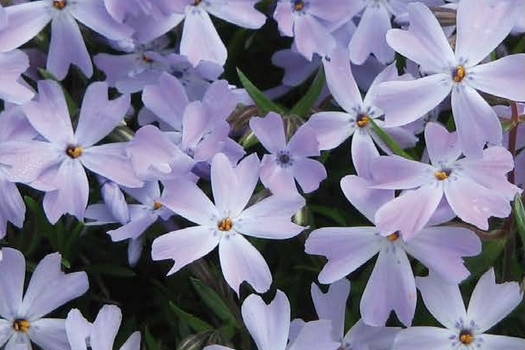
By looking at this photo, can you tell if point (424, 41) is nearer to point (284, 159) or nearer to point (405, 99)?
point (405, 99)

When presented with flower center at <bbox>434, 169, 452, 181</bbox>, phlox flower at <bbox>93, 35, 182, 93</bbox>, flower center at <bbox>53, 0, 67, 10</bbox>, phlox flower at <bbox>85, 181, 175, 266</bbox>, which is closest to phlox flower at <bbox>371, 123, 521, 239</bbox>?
flower center at <bbox>434, 169, 452, 181</bbox>

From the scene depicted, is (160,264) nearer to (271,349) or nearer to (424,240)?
(271,349)

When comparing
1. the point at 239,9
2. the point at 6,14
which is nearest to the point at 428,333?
the point at 239,9

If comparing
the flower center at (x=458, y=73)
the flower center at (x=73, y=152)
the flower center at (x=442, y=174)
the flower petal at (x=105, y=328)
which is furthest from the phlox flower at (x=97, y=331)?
the flower center at (x=458, y=73)

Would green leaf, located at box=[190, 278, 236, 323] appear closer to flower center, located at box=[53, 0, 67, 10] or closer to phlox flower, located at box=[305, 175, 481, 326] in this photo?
phlox flower, located at box=[305, 175, 481, 326]

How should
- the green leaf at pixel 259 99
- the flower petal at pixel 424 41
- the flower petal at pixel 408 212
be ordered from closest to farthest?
1. the flower petal at pixel 408 212
2. the flower petal at pixel 424 41
3. the green leaf at pixel 259 99

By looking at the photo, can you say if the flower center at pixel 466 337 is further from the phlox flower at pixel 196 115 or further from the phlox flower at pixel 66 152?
the phlox flower at pixel 66 152
